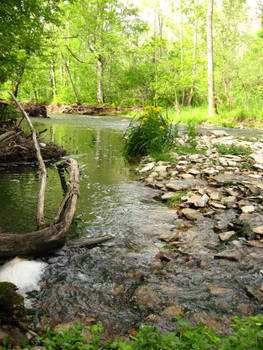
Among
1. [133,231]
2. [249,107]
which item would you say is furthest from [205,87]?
[133,231]

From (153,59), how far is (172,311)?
32686mm

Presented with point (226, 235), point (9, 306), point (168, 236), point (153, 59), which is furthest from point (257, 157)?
point (153, 59)

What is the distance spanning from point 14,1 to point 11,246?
7186 millimetres

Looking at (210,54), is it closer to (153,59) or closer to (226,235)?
(153,59)

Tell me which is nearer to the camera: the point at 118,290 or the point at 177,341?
the point at 177,341

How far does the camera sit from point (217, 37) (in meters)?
24.9

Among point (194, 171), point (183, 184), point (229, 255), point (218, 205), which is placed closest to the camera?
point (229, 255)

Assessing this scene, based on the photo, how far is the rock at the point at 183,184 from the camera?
211 inches

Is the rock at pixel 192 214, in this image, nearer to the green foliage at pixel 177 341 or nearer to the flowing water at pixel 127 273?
the flowing water at pixel 127 273

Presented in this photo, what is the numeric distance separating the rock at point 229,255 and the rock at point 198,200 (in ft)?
4.62

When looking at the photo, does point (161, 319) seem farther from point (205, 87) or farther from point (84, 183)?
point (205, 87)

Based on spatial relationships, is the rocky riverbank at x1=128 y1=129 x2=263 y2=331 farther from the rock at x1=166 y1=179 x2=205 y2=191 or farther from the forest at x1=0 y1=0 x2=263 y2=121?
the forest at x1=0 y1=0 x2=263 y2=121

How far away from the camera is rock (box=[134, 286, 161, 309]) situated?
88.0 inches

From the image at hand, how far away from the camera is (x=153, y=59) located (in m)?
31.2
